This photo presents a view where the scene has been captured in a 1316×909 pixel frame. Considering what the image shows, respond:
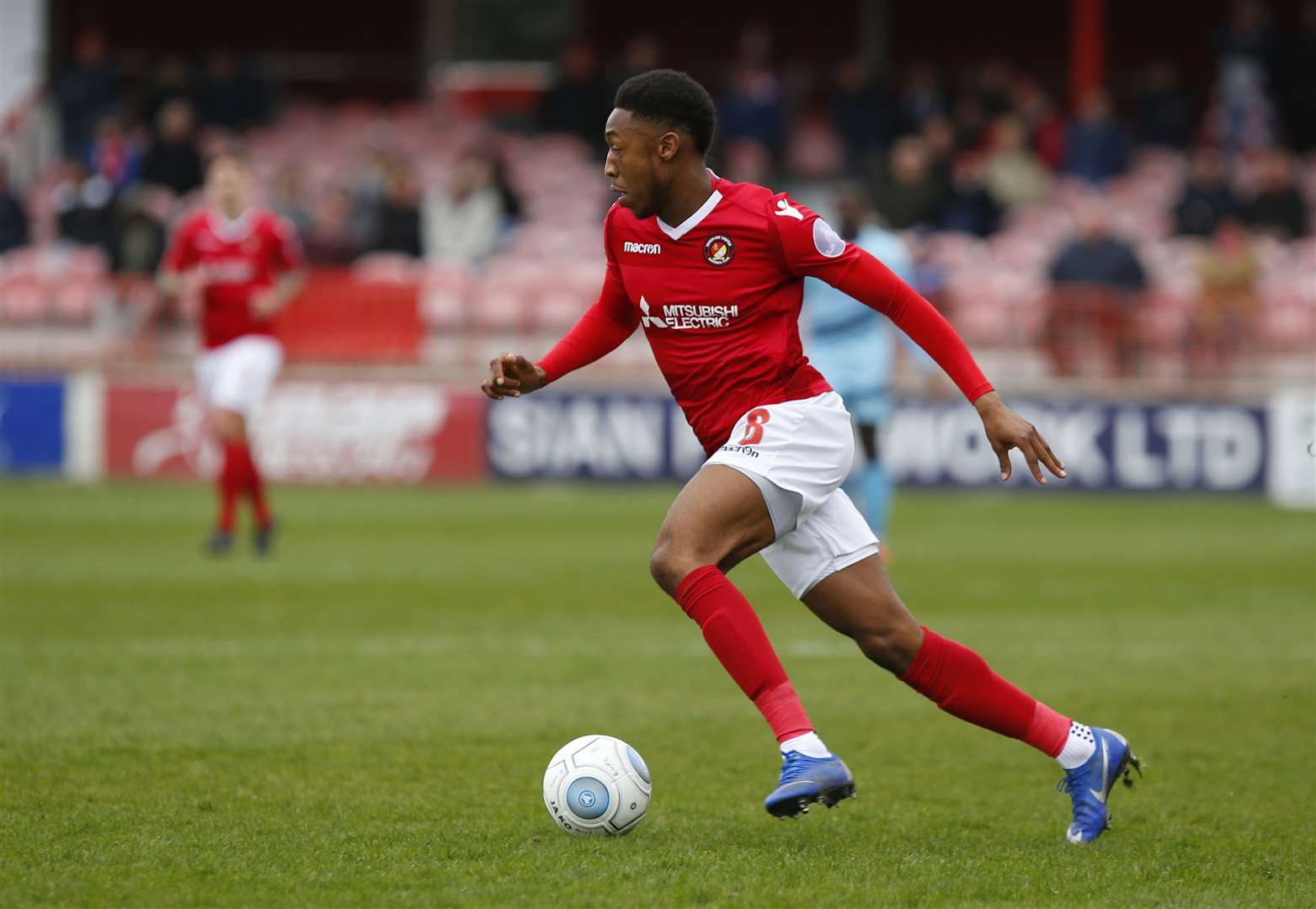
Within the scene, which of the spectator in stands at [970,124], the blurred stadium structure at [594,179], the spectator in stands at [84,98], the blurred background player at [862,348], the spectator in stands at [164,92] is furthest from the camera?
the spectator in stands at [84,98]

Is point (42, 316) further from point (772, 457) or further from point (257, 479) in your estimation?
point (772, 457)

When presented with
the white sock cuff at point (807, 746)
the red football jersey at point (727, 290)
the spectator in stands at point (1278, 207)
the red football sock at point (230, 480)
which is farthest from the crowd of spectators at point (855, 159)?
the white sock cuff at point (807, 746)

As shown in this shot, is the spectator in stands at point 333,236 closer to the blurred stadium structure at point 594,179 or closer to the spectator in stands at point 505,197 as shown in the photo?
the blurred stadium structure at point 594,179

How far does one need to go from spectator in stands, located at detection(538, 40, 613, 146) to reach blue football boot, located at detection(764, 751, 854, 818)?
61.5 ft

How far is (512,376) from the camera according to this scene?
205 inches

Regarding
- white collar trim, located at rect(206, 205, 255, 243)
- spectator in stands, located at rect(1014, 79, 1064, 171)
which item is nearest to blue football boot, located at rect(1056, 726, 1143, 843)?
white collar trim, located at rect(206, 205, 255, 243)

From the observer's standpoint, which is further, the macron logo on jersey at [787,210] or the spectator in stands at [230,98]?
the spectator in stands at [230,98]

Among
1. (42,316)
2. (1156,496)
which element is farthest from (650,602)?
(42,316)

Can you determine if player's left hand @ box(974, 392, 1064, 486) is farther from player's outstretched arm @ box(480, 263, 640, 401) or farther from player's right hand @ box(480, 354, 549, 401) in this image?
player's right hand @ box(480, 354, 549, 401)

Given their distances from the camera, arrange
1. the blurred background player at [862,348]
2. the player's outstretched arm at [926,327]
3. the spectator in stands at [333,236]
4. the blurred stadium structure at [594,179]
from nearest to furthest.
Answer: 1. the player's outstretched arm at [926,327]
2. the blurred background player at [862,348]
3. the blurred stadium structure at [594,179]
4. the spectator in stands at [333,236]

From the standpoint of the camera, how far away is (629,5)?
1126 inches

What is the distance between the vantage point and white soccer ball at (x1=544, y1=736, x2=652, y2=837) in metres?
4.90

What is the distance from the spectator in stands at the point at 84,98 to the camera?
23469mm

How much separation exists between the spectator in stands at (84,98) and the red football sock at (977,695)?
2045 cm
